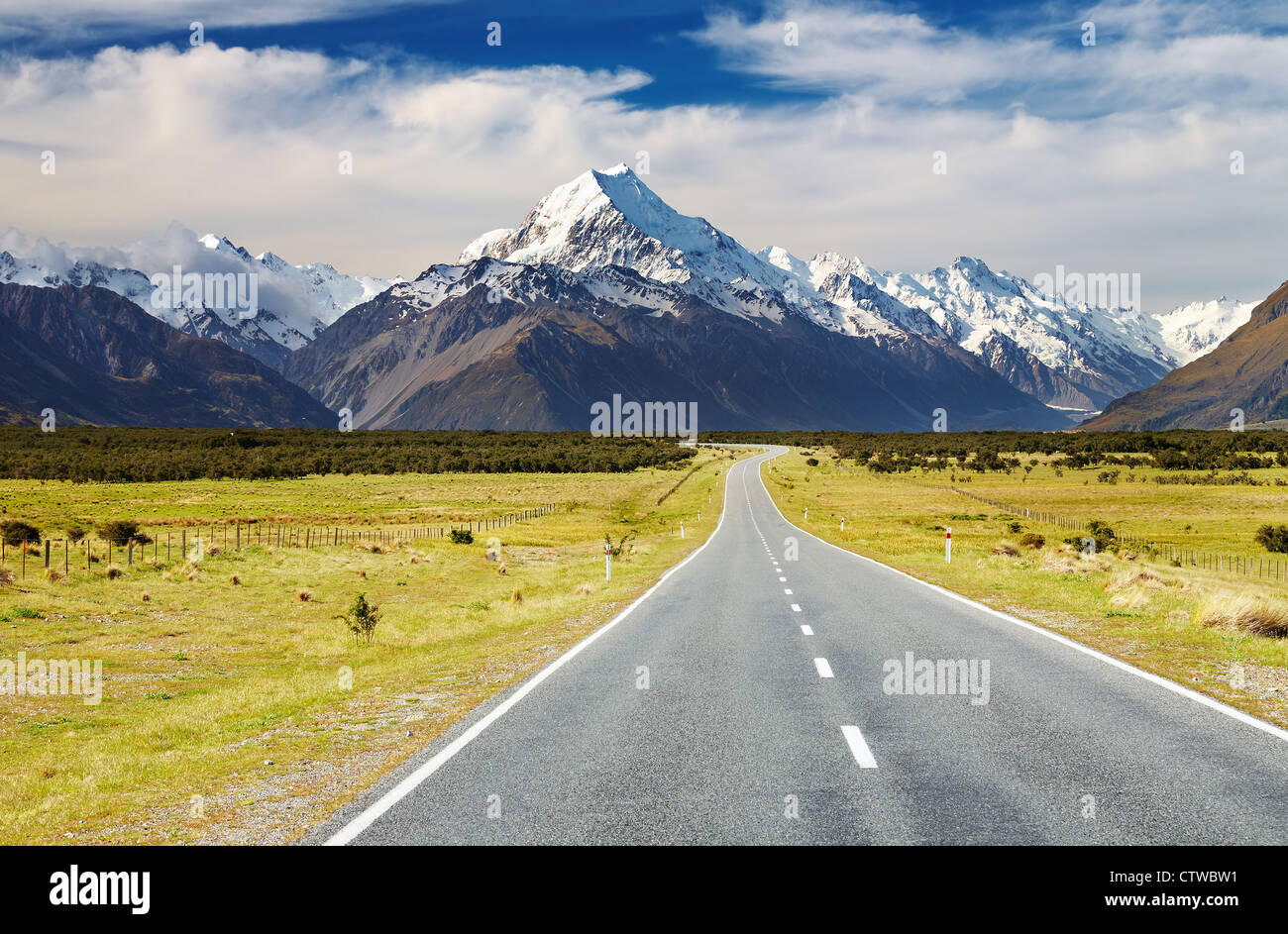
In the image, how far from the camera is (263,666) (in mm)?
20062

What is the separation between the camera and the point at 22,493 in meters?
88.1

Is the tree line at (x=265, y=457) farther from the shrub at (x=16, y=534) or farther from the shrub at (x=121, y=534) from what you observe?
the shrub at (x=121, y=534)

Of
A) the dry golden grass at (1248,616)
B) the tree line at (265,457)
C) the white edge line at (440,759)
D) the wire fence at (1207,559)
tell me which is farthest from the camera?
the tree line at (265,457)

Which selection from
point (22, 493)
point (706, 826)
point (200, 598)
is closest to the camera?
point (706, 826)

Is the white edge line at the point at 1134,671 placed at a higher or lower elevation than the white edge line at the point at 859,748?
lower

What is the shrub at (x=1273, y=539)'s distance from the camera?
52562 mm

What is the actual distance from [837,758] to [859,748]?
428mm

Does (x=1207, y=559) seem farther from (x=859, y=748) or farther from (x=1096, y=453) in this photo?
(x=1096, y=453)

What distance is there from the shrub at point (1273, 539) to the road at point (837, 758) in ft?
154

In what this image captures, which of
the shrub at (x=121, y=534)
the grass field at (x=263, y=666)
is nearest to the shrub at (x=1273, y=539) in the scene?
the grass field at (x=263, y=666)

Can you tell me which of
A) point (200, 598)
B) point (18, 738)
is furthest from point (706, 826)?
point (200, 598)

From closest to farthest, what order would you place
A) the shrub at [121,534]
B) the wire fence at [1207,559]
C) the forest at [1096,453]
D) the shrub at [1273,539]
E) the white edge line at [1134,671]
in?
the white edge line at [1134,671]
the shrub at [121,534]
the wire fence at [1207,559]
the shrub at [1273,539]
the forest at [1096,453]
